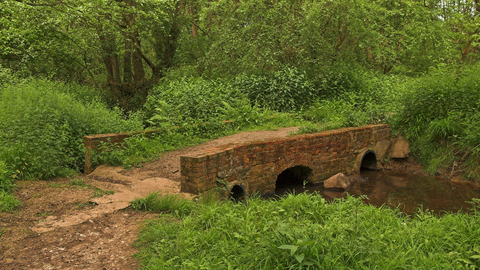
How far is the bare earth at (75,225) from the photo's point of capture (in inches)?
133

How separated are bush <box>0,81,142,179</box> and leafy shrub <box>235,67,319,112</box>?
16.8 ft

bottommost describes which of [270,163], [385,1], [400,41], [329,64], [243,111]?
[270,163]

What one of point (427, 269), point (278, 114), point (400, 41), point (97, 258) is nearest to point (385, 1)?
point (400, 41)

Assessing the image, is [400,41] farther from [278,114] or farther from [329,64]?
[278,114]

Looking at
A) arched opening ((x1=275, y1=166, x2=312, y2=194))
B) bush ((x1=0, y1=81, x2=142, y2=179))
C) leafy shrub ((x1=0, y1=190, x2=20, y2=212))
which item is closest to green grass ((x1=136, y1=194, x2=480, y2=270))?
leafy shrub ((x1=0, y1=190, x2=20, y2=212))

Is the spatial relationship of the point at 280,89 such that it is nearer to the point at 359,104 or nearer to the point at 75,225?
the point at 359,104

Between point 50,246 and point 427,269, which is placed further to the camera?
point 50,246

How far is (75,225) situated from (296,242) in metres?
2.65

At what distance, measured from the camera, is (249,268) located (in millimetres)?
3109

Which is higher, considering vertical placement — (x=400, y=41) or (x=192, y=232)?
(x=400, y=41)

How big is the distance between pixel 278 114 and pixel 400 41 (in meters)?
7.46

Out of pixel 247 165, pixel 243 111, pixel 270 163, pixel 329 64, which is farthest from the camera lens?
pixel 329 64

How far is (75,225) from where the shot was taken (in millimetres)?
4105

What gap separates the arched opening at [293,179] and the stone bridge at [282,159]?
2cm
